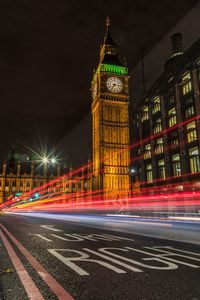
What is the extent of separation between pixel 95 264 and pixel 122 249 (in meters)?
2.33

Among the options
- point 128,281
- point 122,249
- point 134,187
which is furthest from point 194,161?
point 128,281

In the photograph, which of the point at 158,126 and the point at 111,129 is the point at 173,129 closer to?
the point at 158,126

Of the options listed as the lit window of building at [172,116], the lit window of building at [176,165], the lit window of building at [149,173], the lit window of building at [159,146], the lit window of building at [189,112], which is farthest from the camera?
the lit window of building at [149,173]

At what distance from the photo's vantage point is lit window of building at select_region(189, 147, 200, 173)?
3769 centimetres

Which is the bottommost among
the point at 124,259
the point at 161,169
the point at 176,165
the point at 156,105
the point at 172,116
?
the point at 124,259

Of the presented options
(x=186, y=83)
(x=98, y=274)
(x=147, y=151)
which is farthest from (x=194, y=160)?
(x=98, y=274)

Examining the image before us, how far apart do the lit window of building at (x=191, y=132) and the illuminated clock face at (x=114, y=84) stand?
170ft

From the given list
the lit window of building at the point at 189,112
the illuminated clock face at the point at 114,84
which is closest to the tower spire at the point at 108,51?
the illuminated clock face at the point at 114,84

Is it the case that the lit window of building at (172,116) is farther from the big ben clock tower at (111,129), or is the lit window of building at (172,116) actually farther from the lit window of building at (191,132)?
the big ben clock tower at (111,129)

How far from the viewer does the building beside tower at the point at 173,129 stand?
128 ft

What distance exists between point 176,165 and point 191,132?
6127 mm

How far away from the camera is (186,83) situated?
42219 mm

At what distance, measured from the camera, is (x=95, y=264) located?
5812 mm

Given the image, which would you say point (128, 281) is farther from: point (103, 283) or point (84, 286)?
point (84, 286)
